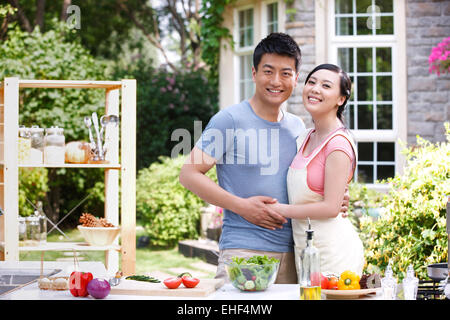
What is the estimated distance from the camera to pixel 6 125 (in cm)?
452

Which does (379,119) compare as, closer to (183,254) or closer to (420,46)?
(420,46)

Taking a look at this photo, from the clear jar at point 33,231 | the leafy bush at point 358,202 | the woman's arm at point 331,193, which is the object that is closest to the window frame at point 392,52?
the leafy bush at point 358,202

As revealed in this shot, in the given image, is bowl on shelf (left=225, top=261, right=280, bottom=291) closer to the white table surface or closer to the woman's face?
the white table surface

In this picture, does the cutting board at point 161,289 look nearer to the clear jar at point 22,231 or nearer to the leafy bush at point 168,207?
the clear jar at point 22,231

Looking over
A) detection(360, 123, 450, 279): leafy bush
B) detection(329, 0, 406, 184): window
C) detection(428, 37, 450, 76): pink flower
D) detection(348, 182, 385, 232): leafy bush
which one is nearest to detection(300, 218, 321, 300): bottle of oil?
detection(360, 123, 450, 279): leafy bush

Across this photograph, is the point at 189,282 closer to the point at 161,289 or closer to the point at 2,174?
the point at 161,289

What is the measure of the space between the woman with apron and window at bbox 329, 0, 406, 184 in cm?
535

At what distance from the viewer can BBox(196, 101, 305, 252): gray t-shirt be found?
2.83 metres

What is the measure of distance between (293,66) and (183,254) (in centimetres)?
550

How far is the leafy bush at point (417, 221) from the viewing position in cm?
412

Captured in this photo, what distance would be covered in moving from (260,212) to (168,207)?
5788mm

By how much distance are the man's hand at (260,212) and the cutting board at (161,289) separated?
419 mm

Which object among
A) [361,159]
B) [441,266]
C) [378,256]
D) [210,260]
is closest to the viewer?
[441,266]
